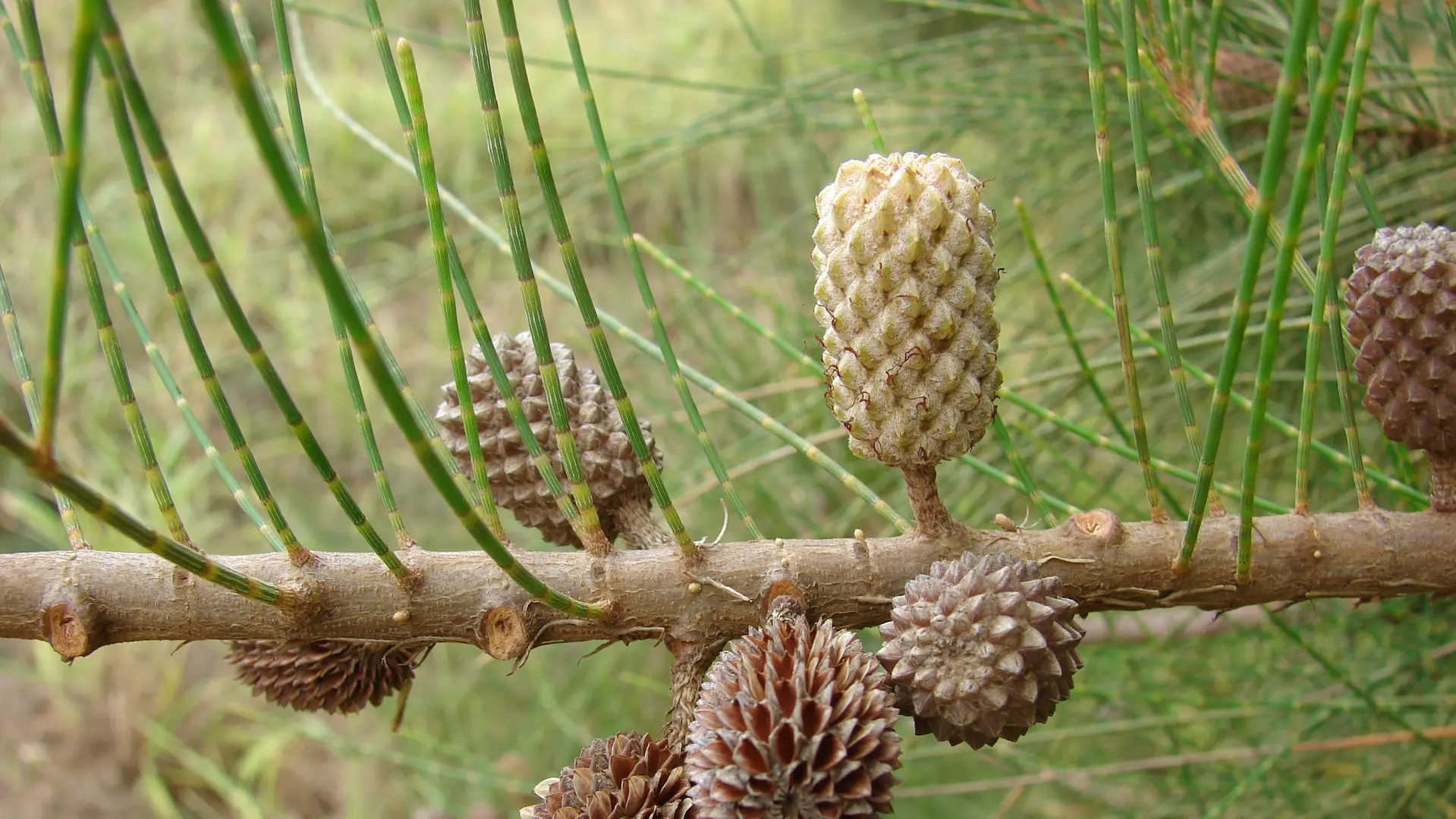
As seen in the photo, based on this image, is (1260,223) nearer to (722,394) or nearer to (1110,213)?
(1110,213)

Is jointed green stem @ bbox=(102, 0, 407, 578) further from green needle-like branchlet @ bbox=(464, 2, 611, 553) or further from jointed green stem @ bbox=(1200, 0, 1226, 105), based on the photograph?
jointed green stem @ bbox=(1200, 0, 1226, 105)

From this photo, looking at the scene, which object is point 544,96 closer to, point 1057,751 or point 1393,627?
point 1057,751

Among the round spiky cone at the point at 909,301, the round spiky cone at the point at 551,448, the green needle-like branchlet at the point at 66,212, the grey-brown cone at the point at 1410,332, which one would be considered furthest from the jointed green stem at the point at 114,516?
the grey-brown cone at the point at 1410,332

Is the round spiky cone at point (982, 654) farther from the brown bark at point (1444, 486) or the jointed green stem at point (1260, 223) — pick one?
the brown bark at point (1444, 486)

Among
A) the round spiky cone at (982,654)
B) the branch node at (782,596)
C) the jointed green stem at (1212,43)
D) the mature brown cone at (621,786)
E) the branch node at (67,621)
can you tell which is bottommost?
the mature brown cone at (621,786)

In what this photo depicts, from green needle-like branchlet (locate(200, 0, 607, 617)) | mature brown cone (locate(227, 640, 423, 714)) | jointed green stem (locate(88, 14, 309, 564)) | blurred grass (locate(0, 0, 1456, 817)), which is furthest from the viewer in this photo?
blurred grass (locate(0, 0, 1456, 817))

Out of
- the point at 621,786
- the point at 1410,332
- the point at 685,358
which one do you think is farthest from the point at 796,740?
the point at 685,358

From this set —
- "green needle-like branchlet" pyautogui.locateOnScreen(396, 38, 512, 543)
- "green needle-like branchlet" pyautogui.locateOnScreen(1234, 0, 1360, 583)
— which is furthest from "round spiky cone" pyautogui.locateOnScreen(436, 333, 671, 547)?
"green needle-like branchlet" pyautogui.locateOnScreen(1234, 0, 1360, 583)

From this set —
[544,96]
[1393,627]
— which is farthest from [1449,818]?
[544,96]
